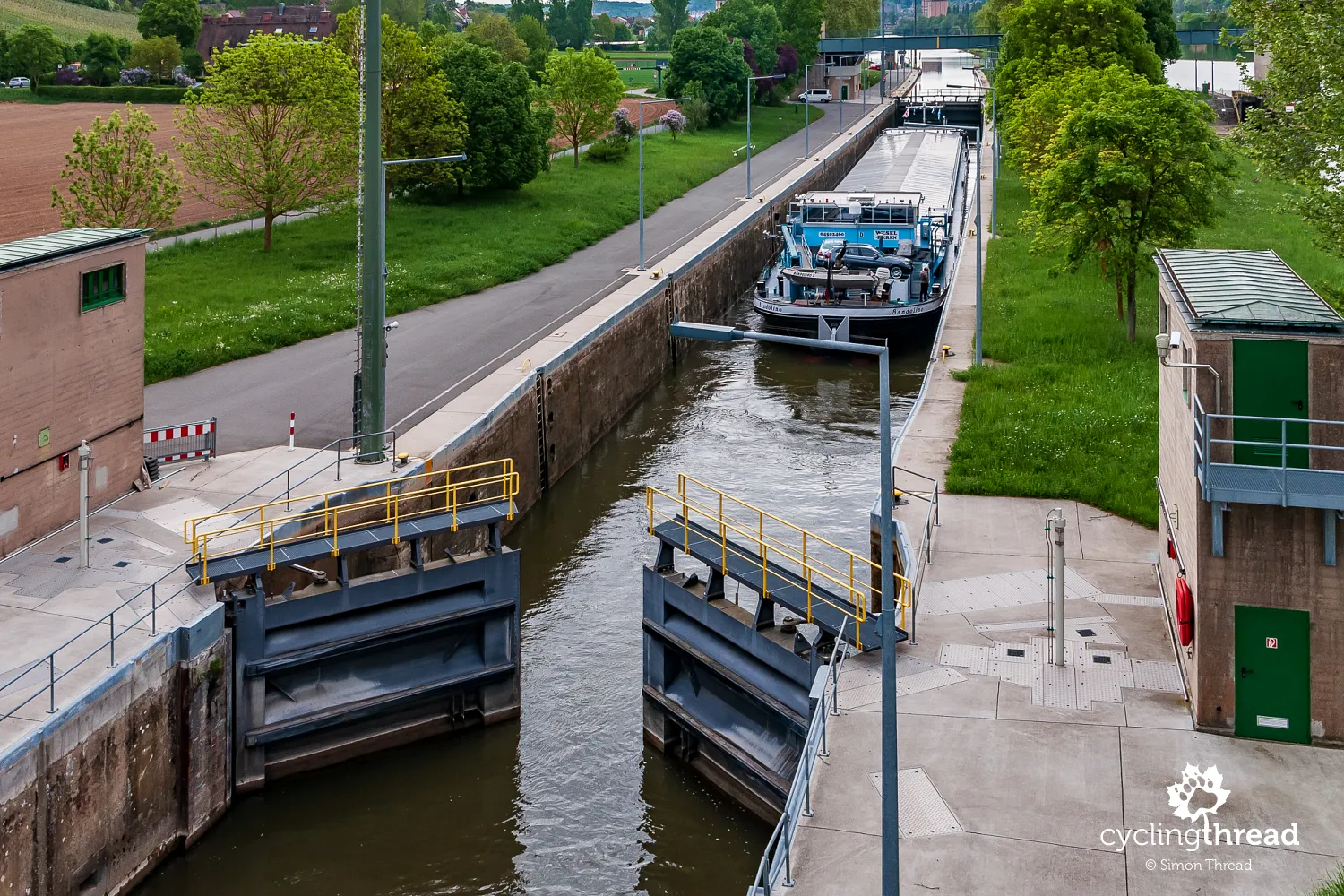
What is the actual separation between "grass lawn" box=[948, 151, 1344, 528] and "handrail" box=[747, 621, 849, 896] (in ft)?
27.8

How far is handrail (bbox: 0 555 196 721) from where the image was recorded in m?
16.4

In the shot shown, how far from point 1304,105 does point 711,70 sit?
69.1 meters

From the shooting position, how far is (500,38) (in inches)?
4409

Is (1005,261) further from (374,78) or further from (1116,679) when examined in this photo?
(1116,679)

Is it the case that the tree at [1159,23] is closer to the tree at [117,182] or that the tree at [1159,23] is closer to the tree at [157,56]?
the tree at [117,182]

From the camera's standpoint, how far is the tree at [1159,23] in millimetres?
87812

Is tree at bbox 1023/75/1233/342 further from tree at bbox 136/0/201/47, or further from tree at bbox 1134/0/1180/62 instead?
tree at bbox 136/0/201/47

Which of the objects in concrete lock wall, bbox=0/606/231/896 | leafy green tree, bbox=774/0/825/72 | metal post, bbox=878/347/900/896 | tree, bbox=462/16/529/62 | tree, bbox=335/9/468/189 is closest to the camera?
metal post, bbox=878/347/900/896

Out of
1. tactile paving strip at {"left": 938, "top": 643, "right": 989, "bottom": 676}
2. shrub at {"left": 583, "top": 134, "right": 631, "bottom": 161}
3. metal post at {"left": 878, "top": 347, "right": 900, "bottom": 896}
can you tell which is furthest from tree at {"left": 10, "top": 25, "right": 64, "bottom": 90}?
metal post at {"left": 878, "top": 347, "right": 900, "bottom": 896}

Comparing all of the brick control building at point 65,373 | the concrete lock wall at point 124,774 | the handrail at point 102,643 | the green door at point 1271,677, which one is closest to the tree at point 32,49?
the brick control building at point 65,373

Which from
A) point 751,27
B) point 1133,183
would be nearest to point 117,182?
point 1133,183

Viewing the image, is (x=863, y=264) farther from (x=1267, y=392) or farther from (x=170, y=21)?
(x=170, y=21)

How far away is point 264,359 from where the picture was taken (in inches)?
1425

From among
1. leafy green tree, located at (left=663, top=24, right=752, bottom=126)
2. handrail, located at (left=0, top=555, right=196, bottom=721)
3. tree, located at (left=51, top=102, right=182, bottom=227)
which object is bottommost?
handrail, located at (left=0, top=555, right=196, bottom=721)
